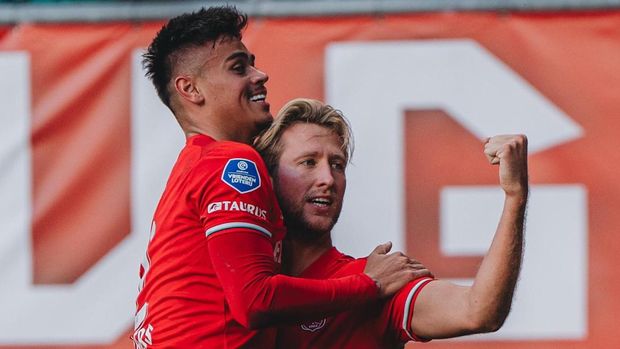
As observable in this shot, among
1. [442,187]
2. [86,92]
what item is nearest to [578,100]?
[442,187]

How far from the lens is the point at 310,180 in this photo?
3.45 m

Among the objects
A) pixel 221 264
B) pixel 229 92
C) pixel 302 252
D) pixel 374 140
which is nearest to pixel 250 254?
pixel 221 264

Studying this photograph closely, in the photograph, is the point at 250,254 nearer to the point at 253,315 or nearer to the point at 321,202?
the point at 253,315

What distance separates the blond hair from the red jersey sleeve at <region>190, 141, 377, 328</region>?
367 millimetres

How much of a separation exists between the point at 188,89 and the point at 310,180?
44cm

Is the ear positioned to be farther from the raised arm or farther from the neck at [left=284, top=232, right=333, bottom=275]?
the raised arm

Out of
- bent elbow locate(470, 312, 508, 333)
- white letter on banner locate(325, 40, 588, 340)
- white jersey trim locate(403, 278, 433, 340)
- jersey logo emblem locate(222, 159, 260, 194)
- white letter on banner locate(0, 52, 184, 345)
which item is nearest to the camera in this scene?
bent elbow locate(470, 312, 508, 333)

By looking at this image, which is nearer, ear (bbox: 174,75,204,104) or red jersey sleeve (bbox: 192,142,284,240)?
red jersey sleeve (bbox: 192,142,284,240)

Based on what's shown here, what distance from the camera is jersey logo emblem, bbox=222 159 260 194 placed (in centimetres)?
311

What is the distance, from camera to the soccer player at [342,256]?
296cm

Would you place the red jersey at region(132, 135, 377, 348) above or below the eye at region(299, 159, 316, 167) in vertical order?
below

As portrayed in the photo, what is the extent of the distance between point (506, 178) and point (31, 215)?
2.75m

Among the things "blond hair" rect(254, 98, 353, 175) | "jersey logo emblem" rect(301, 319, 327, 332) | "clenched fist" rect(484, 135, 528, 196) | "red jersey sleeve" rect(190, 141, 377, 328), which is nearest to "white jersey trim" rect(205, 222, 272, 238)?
"red jersey sleeve" rect(190, 141, 377, 328)

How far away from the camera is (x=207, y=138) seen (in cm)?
339
